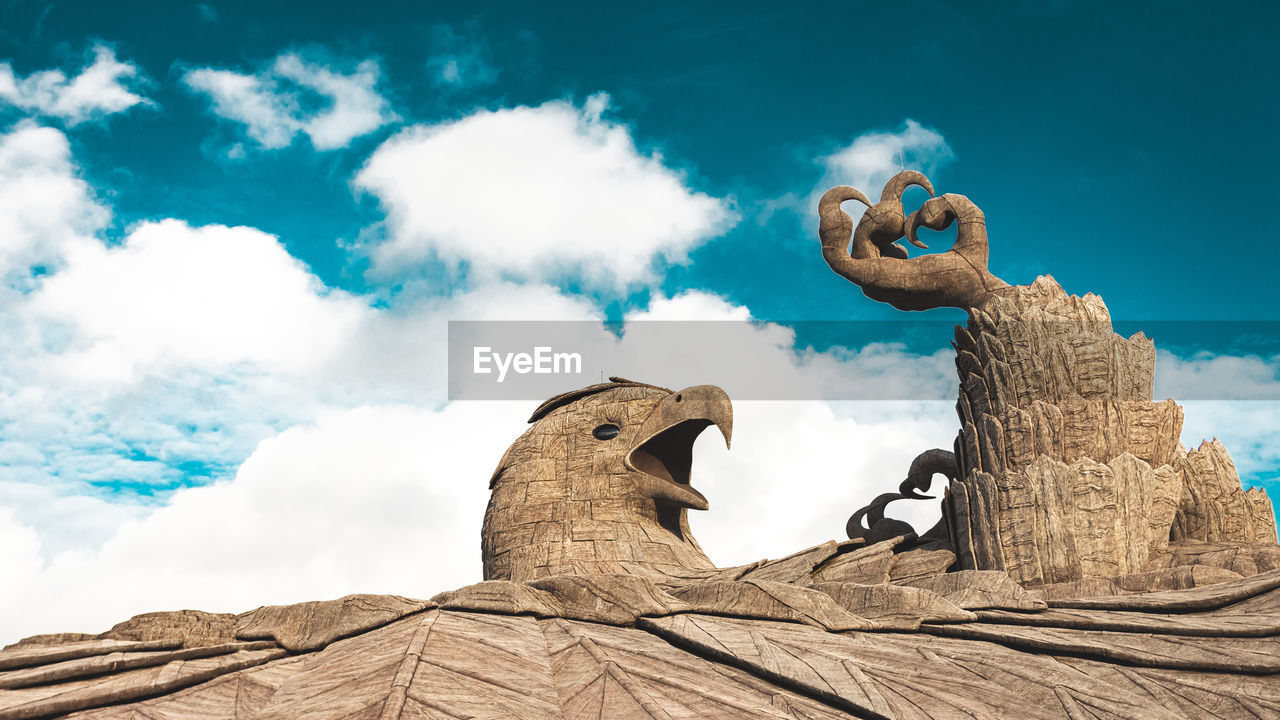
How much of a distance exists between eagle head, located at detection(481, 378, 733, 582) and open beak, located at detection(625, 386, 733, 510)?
1 cm

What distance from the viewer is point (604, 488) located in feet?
30.2

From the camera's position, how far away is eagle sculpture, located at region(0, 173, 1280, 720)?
354 cm

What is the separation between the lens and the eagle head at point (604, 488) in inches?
347

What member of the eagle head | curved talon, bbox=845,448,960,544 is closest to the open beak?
the eagle head

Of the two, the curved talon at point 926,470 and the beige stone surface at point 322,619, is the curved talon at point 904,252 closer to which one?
the curved talon at point 926,470

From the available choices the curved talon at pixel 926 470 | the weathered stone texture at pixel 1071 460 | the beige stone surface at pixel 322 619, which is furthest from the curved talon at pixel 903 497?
the beige stone surface at pixel 322 619

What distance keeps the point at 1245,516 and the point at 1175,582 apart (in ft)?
6.58

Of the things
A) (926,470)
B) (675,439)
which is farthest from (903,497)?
(675,439)

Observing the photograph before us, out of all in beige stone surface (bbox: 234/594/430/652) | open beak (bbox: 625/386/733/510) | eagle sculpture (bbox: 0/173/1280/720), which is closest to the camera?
eagle sculpture (bbox: 0/173/1280/720)

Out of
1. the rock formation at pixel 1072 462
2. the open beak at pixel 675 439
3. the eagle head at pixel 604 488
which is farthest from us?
the open beak at pixel 675 439

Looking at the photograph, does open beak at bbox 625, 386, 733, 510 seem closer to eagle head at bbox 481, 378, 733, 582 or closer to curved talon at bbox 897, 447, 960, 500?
eagle head at bbox 481, 378, 733, 582

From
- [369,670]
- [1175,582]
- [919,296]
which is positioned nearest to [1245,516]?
[1175,582]

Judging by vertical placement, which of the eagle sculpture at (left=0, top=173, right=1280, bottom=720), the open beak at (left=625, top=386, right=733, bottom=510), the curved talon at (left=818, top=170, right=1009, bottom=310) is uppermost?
the curved talon at (left=818, top=170, right=1009, bottom=310)

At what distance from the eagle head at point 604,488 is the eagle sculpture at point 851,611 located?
3cm
